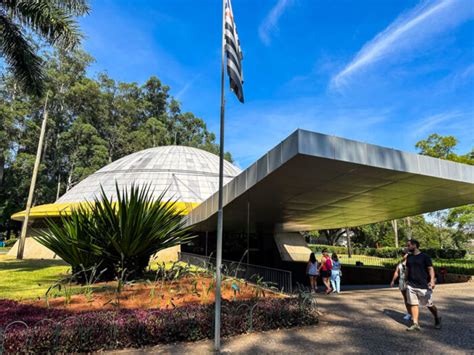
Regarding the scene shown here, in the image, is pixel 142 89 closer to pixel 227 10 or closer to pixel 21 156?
pixel 21 156

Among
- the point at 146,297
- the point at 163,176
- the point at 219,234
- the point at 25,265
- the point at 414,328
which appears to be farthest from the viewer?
the point at 163,176

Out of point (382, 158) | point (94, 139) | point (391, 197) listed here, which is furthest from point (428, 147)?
point (94, 139)

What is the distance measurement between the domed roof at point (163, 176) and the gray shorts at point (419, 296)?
24846 millimetres

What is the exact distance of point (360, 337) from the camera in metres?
5.77

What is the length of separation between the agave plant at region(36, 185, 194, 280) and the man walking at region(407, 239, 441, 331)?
705 centimetres

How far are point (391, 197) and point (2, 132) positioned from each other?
152ft

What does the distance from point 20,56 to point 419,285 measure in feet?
59.4

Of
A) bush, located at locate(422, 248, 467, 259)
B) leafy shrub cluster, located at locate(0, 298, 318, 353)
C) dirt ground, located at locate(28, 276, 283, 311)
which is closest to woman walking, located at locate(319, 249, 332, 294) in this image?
dirt ground, located at locate(28, 276, 283, 311)

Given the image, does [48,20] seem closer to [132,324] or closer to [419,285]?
[132,324]

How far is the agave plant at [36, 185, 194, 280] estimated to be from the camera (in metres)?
9.34

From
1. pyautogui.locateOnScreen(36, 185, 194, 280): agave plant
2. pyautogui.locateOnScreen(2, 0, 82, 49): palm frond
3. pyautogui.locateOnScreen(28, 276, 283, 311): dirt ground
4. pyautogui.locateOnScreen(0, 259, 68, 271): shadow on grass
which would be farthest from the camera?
pyautogui.locateOnScreen(0, 259, 68, 271): shadow on grass

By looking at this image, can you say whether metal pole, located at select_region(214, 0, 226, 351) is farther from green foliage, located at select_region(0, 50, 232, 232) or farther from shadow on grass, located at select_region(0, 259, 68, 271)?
green foliage, located at select_region(0, 50, 232, 232)

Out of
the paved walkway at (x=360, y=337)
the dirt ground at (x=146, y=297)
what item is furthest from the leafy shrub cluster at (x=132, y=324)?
the dirt ground at (x=146, y=297)

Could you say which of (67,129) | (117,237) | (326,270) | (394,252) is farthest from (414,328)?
(67,129)
